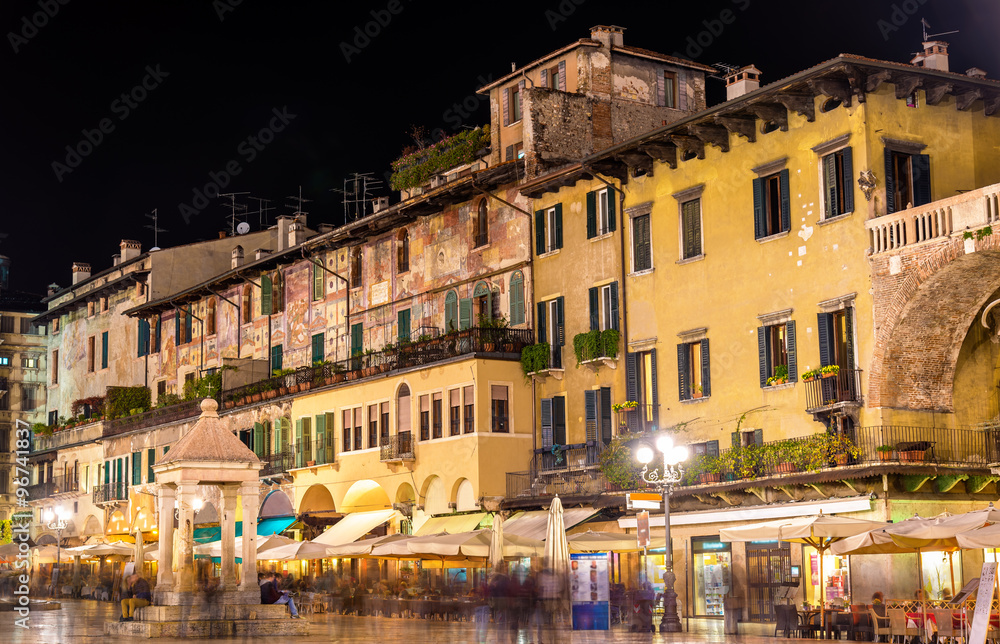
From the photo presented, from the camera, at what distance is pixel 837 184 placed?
30.8 metres

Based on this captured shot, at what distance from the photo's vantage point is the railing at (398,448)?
42.2 metres

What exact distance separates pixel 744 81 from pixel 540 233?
294 inches

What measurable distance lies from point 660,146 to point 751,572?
11.3m

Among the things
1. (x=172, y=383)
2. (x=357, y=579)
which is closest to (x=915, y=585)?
(x=357, y=579)

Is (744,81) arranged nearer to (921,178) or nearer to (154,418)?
(921,178)

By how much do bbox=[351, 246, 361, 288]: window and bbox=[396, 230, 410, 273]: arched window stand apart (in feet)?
8.63

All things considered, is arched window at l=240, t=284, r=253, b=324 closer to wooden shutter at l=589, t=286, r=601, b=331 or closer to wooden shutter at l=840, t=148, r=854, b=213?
wooden shutter at l=589, t=286, r=601, b=331

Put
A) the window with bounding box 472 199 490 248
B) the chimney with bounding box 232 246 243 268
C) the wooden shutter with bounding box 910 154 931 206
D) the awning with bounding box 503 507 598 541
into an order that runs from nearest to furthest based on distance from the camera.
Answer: the wooden shutter with bounding box 910 154 931 206
the awning with bounding box 503 507 598 541
the window with bounding box 472 199 490 248
the chimney with bounding box 232 246 243 268

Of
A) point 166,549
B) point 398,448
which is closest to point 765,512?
point 166,549

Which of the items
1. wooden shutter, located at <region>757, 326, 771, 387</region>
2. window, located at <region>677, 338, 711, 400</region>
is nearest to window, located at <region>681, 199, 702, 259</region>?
window, located at <region>677, 338, 711, 400</region>

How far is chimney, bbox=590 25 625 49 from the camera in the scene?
41875mm

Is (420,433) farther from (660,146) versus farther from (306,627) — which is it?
(306,627)

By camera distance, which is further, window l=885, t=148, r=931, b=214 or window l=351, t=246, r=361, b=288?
window l=351, t=246, r=361, b=288

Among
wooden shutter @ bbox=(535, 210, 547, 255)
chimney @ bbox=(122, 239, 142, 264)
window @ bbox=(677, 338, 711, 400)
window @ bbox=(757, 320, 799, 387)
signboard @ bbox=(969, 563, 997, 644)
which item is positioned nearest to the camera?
signboard @ bbox=(969, 563, 997, 644)
